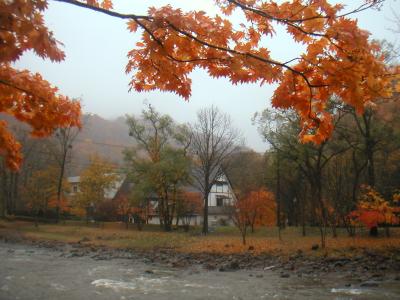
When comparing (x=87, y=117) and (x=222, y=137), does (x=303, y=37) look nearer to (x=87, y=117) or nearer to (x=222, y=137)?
(x=222, y=137)

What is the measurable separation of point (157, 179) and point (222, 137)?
26.3 feet

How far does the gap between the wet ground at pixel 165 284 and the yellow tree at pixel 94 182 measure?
25806 millimetres

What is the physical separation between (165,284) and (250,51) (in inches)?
406

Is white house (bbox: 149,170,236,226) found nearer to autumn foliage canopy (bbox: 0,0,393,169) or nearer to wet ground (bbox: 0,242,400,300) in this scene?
wet ground (bbox: 0,242,400,300)

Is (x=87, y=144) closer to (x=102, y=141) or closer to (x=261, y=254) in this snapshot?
(x=102, y=141)

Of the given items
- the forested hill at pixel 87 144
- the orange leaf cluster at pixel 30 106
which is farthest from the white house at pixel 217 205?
the orange leaf cluster at pixel 30 106

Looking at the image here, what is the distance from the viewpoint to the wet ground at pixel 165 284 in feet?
36.1

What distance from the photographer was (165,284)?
513 inches

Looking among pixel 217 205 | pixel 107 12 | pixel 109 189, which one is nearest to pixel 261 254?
pixel 107 12

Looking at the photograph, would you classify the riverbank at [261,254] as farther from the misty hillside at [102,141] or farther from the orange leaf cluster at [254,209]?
the misty hillside at [102,141]

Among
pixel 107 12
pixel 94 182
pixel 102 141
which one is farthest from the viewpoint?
pixel 102 141

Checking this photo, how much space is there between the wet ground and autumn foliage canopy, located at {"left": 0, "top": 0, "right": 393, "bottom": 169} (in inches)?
298

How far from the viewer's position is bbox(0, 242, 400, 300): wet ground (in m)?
11.0

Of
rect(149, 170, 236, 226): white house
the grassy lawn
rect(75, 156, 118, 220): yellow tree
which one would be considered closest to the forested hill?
rect(75, 156, 118, 220): yellow tree
